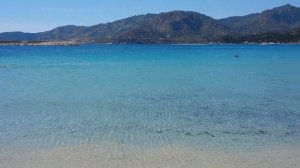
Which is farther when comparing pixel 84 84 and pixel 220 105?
pixel 84 84

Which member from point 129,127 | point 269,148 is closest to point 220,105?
point 129,127

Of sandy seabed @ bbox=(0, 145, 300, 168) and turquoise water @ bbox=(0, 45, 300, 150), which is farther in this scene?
turquoise water @ bbox=(0, 45, 300, 150)

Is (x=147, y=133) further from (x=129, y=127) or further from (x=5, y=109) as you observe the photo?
(x=5, y=109)

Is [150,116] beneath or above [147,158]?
beneath

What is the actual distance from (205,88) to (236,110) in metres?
7.99

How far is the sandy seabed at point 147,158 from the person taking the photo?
10406 millimetres

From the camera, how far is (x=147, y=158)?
1094cm

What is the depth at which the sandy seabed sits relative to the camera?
10406mm

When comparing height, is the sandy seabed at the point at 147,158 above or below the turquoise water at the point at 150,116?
above

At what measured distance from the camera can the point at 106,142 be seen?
12430mm

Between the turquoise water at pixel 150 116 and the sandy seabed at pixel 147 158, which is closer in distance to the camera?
the sandy seabed at pixel 147 158

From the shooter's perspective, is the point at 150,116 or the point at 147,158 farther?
the point at 150,116

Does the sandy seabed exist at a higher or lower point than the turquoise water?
higher

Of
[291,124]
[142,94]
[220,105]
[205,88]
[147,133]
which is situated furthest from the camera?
[205,88]
